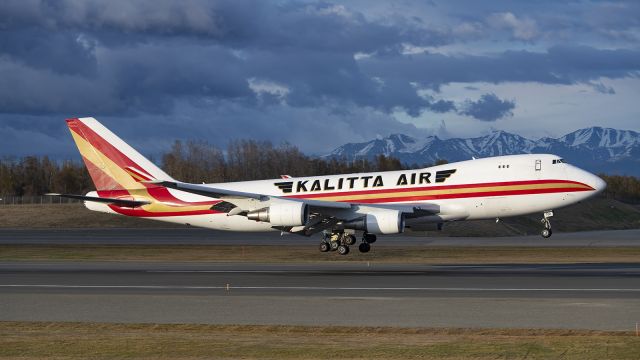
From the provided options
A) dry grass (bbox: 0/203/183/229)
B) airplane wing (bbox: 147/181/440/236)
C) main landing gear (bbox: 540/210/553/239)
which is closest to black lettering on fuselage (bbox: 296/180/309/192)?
airplane wing (bbox: 147/181/440/236)

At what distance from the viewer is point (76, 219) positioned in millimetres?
101812

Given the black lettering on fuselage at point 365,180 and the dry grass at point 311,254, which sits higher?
the black lettering on fuselage at point 365,180

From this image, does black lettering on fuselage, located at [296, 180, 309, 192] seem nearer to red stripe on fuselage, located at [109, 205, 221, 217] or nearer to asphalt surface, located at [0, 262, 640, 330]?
red stripe on fuselage, located at [109, 205, 221, 217]

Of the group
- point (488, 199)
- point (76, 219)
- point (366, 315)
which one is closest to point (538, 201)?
point (488, 199)

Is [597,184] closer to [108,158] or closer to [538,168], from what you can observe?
[538,168]

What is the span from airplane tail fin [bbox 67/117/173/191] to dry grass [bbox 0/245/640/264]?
4120 mm

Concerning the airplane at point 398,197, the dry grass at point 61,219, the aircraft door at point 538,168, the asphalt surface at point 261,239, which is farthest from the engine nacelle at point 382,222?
the dry grass at point 61,219

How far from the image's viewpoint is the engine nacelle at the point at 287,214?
4469cm

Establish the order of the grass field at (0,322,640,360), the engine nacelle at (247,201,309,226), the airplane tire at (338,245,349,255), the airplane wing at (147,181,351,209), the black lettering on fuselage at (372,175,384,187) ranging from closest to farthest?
the grass field at (0,322,640,360) → the engine nacelle at (247,201,309,226) → the airplane wing at (147,181,351,209) → the airplane tire at (338,245,349,255) → the black lettering on fuselage at (372,175,384,187)

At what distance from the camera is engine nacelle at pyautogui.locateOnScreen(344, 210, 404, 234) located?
44.2 m

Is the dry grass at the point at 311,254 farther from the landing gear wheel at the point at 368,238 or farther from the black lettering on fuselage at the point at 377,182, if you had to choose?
the black lettering on fuselage at the point at 377,182

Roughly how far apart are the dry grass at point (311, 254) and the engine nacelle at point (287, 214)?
2.96 metres

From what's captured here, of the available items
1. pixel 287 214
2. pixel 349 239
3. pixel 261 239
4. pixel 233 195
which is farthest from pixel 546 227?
pixel 261 239

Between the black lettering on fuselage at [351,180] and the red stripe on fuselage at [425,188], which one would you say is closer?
the red stripe on fuselage at [425,188]
